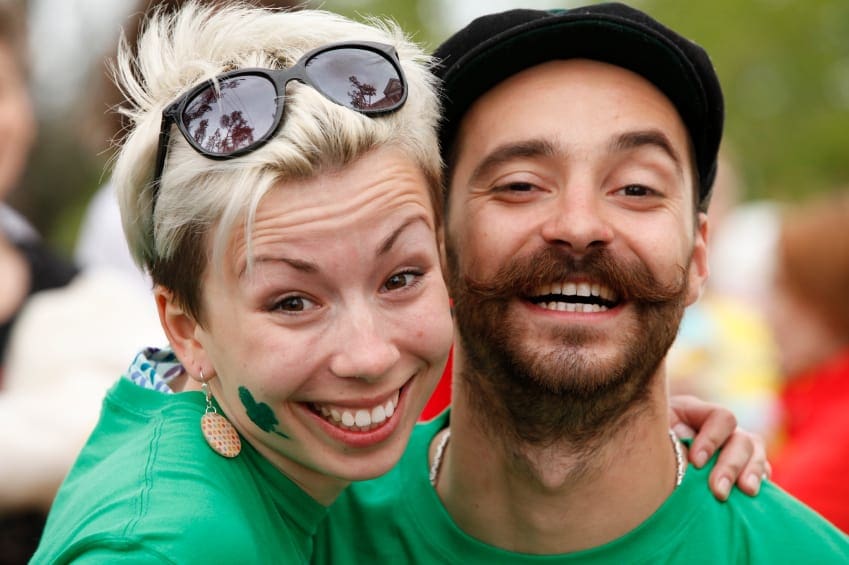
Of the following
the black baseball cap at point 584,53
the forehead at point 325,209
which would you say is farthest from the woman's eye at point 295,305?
the black baseball cap at point 584,53

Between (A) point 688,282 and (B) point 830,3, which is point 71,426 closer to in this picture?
(A) point 688,282

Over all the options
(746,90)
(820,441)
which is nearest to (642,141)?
(820,441)

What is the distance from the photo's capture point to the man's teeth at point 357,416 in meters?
2.33

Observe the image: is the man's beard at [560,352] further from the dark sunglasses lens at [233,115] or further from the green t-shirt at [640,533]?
the dark sunglasses lens at [233,115]

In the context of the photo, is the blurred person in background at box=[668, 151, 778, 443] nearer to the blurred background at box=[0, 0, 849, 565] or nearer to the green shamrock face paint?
the blurred background at box=[0, 0, 849, 565]

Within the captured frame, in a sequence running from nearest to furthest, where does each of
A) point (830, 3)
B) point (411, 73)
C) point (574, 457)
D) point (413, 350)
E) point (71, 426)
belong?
point (413, 350) < point (411, 73) < point (574, 457) < point (71, 426) < point (830, 3)

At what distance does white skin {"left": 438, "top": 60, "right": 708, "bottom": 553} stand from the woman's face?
0.94 feet

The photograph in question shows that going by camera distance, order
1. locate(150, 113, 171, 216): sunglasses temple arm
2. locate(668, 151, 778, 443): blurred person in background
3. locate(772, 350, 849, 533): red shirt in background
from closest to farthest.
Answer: locate(150, 113, 171, 216): sunglasses temple arm
locate(772, 350, 849, 533): red shirt in background
locate(668, 151, 778, 443): blurred person in background

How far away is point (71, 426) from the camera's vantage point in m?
3.64

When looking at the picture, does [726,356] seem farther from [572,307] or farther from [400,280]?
[400,280]

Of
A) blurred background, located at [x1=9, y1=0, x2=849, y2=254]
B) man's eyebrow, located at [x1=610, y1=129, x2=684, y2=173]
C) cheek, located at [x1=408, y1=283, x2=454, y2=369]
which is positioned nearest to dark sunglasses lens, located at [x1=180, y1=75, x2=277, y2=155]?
cheek, located at [x1=408, y1=283, x2=454, y2=369]

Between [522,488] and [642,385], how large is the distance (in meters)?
0.41

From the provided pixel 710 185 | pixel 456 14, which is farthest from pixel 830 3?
pixel 710 185

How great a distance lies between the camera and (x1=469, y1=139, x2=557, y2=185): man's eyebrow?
260 cm
